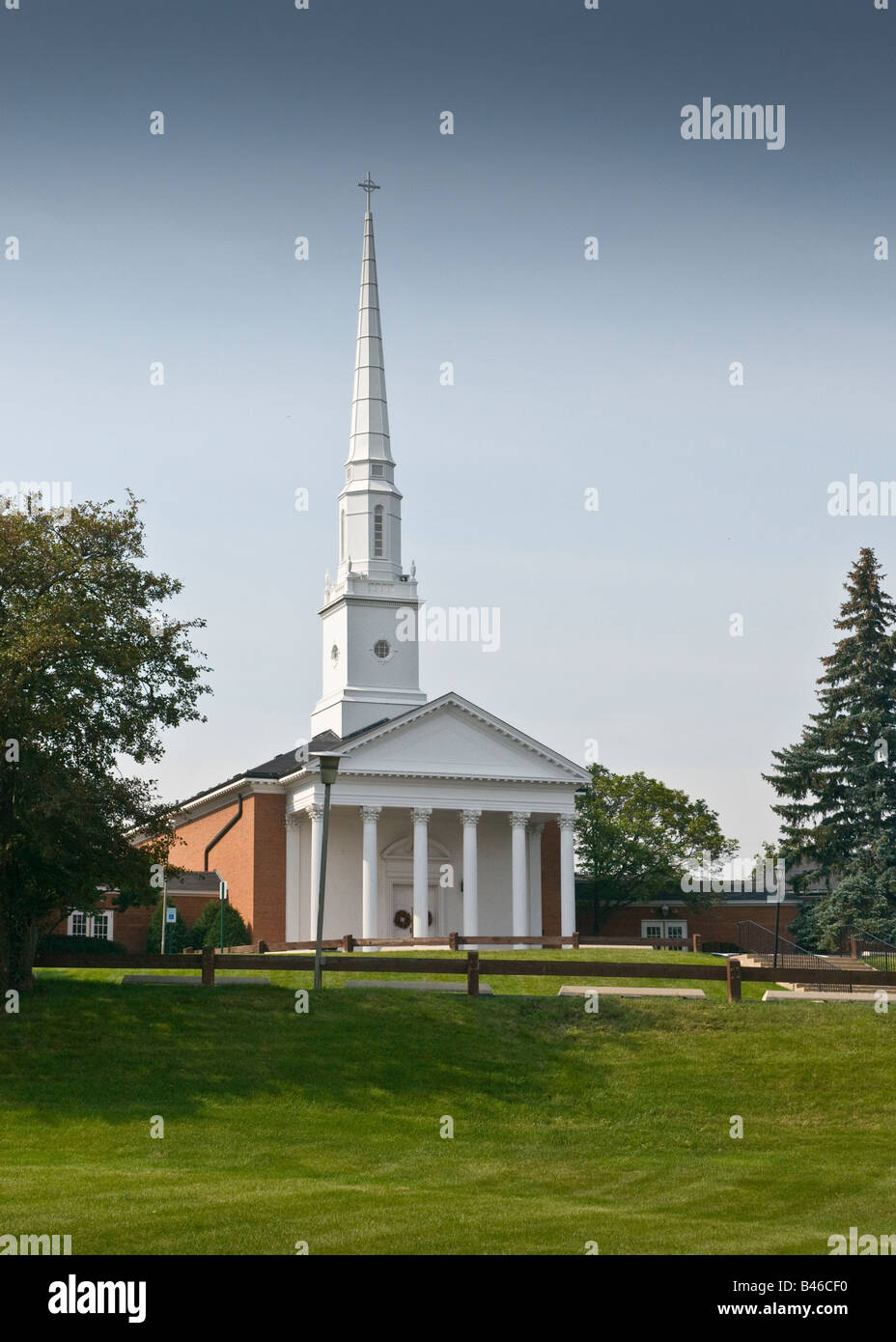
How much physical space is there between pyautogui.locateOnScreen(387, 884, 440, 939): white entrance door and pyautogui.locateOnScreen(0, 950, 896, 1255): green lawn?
25.9m

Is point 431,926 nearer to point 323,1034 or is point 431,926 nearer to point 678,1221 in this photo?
point 323,1034

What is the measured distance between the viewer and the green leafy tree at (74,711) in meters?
31.3

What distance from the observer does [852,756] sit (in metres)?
63.8

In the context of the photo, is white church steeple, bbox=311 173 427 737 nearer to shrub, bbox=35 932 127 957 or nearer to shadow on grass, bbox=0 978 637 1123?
shrub, bbox=35 932 127 957

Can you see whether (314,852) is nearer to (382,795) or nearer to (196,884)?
(382,795)

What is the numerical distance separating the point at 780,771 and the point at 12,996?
41.2 m

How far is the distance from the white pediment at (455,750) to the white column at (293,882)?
484 centimetres

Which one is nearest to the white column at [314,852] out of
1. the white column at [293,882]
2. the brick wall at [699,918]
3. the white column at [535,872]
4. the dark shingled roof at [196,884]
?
the white column at [293,882]

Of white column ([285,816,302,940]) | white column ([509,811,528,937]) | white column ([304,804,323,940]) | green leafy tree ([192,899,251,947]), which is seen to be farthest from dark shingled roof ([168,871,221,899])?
white column ([509,811,528,937])

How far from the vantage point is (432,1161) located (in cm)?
2150

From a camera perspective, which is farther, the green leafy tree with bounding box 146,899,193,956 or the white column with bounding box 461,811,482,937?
the green leafy tree with bounding box 146,899,193,956

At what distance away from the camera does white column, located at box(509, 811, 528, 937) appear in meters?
60.5

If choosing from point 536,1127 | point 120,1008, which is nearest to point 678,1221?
point 536,1127

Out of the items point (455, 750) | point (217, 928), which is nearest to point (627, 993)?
point (455, 750)
